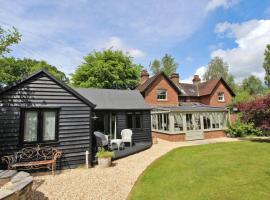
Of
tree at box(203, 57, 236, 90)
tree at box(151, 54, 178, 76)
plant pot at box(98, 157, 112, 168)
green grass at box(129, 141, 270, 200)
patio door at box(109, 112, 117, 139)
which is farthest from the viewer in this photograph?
tree at box(203, 57, 236, 90)

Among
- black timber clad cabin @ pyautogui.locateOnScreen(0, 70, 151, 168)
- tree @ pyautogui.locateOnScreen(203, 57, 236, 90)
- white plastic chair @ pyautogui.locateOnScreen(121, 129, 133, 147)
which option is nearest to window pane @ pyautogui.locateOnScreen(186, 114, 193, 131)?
white plastic chair @ pyautogui.locateOnScreen(121, 129, 133, 147)

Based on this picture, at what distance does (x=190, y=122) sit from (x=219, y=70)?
38.9m

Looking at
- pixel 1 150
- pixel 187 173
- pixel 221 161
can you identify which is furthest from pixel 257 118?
pixel 1 150

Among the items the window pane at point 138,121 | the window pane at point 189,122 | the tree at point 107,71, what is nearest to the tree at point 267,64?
the tree at point 107,71

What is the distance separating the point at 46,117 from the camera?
9.02 meters

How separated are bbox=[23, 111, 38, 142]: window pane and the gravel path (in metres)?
1.90

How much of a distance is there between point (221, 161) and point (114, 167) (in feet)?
18.8

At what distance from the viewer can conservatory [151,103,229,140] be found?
17.9 metres

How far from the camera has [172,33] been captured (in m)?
13.9

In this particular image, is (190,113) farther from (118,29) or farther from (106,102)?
(118,29)

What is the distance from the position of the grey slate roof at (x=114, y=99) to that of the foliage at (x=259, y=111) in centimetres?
881

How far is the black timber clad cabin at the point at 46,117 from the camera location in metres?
8.31

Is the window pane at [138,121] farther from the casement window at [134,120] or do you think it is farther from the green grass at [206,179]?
the green grass at [206,179]

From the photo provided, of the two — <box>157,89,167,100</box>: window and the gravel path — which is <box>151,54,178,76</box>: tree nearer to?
<box>157,89,167,100</box>: window
